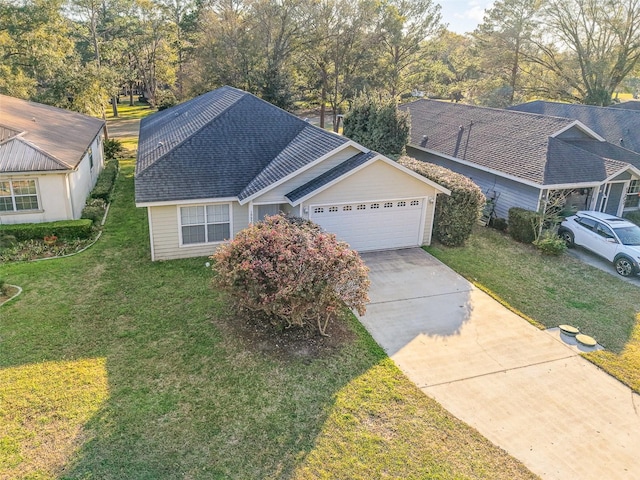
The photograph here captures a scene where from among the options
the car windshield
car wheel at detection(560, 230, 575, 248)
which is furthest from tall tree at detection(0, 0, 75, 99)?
the car windshield

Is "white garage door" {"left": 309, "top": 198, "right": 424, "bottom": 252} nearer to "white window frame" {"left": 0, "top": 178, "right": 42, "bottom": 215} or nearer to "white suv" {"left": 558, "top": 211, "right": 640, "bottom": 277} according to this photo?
"white suv" {"left": 558, "top": 211, "right": 640, "bottom": 277}

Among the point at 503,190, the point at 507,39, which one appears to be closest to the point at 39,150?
the point at 503,190

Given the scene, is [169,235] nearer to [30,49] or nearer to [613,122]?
[30,49]

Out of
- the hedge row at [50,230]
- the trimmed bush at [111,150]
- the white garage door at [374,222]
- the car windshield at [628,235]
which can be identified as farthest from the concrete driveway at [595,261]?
the trimmed bush at [111,150]

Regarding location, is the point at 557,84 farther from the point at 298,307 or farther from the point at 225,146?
the point at 298,307

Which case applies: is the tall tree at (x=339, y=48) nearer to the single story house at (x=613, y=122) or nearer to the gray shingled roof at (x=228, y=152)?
the single story house at (x=613, y=122)

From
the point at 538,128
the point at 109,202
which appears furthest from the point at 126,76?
the point at 538,128
